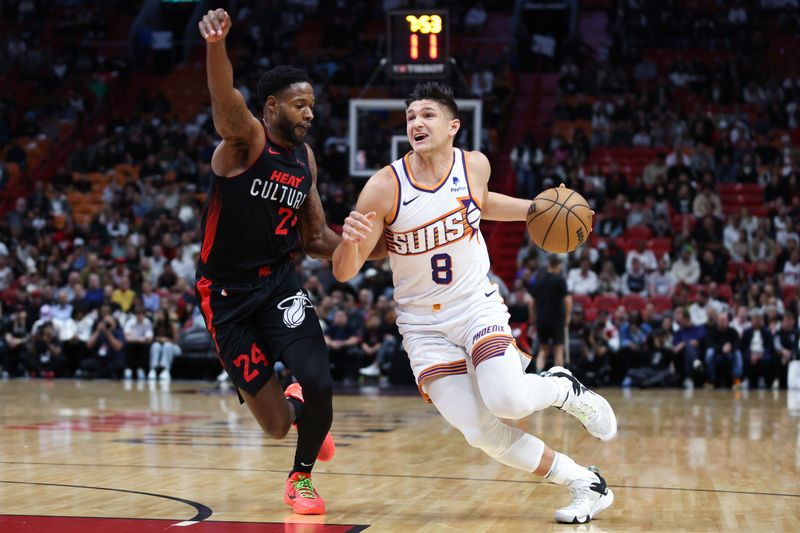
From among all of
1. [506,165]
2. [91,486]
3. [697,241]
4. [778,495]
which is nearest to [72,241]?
[506,165]

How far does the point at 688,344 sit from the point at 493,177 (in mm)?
8049

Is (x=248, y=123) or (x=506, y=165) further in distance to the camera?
(x=506, y=165)

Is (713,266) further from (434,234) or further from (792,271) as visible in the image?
(434,234)

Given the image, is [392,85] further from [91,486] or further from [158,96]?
[91,486]

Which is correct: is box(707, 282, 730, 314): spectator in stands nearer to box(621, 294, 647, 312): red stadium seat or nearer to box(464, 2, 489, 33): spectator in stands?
box(621, 294, 647, 312): red stadium seat

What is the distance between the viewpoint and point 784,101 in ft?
80.9

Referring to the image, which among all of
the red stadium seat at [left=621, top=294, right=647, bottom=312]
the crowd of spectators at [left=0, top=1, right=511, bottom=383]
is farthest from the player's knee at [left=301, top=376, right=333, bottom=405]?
the red stadium seat at [left=621, top=294, right=647, bottom=312]

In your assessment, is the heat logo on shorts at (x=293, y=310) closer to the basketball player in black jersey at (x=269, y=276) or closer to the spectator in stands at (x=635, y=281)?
the basketball player in black jersey at (x=269, y=276)

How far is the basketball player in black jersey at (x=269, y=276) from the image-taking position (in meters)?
5.88

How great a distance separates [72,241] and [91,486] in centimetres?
1672

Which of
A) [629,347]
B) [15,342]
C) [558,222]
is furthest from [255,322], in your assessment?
[15,342]

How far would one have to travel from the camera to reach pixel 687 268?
771 inches

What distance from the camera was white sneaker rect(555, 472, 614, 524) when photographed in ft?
18.5

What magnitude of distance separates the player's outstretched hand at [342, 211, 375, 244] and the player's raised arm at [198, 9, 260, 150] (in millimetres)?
711
